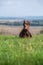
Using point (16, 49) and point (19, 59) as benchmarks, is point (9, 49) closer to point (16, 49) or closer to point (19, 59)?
point (16, 49)

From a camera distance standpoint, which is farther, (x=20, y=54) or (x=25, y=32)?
(x=25, y=32)

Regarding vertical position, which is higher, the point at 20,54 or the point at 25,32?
the point at 20,54

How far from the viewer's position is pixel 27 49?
24.7 ft

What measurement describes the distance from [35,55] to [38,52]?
0.72 feet

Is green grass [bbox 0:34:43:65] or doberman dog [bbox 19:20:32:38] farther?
doberman dog [bbox 19:20:32:38]

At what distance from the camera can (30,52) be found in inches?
280

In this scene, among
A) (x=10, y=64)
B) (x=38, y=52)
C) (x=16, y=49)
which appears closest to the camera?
(x=10, y=64)

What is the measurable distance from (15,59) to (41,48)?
115cm

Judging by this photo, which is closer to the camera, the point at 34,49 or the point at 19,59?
the point at 19,59

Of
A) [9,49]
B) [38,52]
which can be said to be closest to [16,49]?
[9,49]

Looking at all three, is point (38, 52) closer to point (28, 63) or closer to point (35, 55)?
point (35, 55)

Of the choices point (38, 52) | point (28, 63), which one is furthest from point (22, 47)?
point (28, 63)

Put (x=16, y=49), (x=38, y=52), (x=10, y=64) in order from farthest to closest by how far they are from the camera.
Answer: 1. (x=16, y=49)
2. (x=38, y=52)
3. (x=10, y=64)

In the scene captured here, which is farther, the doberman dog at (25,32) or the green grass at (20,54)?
the doberman dog at (25,32)
